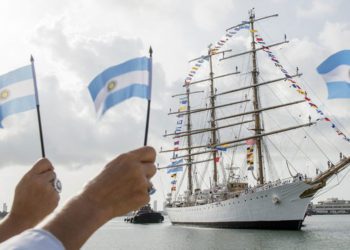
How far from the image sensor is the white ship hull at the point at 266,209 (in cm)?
4534

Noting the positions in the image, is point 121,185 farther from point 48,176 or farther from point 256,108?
point 256,108

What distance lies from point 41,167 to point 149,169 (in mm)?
709

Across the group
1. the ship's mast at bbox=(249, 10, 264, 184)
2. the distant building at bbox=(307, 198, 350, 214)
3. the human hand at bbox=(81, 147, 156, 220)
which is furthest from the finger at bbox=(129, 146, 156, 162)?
the distant building at bbox=(307, 198, 350, 214)

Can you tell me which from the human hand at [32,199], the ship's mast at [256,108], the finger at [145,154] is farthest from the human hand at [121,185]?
the ship's mast at [256,108]

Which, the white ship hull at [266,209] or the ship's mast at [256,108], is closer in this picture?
the white ship hull at [266,209]

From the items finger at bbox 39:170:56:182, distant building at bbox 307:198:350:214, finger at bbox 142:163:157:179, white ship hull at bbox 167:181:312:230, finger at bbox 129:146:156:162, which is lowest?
finger at bbox 142:163:157:179

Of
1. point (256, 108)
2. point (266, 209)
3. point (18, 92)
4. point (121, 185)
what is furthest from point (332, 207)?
point (121, 185)

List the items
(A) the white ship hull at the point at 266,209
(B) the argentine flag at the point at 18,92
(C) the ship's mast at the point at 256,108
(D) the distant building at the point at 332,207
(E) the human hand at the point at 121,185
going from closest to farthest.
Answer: (E) the human hand at the point at 121,185 < (B) the argentine flag at the point at 18,92 < (A) the white ship hull at the point at 266,209 < (C) the ship's mast at the point at 256,108 < (D) the distant building at the point at 332,207

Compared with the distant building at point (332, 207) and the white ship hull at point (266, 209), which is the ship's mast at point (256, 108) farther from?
the distant building at point (332, 207)

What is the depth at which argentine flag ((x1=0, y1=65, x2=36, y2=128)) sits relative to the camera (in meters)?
3.03

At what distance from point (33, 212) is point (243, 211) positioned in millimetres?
50005

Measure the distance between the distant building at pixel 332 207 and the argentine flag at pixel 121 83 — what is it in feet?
633

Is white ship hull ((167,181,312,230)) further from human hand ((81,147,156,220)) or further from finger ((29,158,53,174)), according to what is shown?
human hand ((81,147,156,220))

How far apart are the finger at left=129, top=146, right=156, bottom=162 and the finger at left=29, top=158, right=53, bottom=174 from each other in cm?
70
